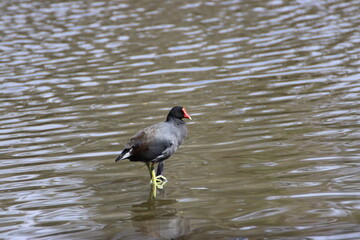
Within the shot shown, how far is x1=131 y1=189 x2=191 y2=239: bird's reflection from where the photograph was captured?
22.2 feet

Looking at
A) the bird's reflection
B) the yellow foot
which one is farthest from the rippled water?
A: the yellow foot

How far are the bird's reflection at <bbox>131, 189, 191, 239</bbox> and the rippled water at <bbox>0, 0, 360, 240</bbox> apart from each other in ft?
0.07

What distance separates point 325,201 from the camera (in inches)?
284

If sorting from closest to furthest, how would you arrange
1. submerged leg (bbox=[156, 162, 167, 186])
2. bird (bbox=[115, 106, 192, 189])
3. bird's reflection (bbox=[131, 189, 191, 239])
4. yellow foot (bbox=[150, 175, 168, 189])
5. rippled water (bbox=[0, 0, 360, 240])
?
1. bird's reflection (bbox=[131, 189, 191, 239])
2. rippled water (bbox=[0, 0, 360, 240])
3. bird (bbox=[115, 106, 192, 189])
4. yellow foot (bbox=[150, 175, 168, 189])
5. submerged leg (bbox=[156, 162, 167, 186])

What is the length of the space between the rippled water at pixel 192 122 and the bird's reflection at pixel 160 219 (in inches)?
0.8

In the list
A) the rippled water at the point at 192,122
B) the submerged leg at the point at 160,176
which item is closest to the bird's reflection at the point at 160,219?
the rippled water at the point at 192,122

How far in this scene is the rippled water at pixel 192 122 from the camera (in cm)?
715

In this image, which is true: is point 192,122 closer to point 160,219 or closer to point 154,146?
point 154,146

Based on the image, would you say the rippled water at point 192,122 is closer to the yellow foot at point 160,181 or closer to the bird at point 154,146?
the yellow foot at point 160,181

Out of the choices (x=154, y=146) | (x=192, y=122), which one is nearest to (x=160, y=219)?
(x=154, y=146)

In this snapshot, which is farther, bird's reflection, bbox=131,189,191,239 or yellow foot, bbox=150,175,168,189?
yellow foot, bbox=150,175,168,189

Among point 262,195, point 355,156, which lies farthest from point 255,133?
point 262,195

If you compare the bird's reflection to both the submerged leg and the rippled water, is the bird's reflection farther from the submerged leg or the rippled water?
the submerged leg

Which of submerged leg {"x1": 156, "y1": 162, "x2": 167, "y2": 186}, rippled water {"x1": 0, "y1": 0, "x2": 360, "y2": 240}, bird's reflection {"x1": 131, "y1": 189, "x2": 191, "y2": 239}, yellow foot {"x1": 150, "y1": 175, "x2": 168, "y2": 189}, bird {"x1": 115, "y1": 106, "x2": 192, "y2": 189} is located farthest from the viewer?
submerged leg {"x1": 156, "y1": 162, "x2": 167, "y2": 186}
